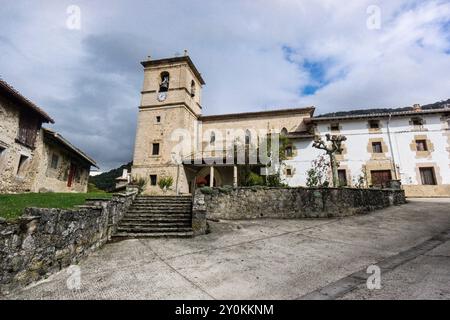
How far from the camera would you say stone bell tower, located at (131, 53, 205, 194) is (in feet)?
61.4

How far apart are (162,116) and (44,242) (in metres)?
17.3

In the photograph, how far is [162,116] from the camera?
20.0 m

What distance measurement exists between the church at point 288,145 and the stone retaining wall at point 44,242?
39.9 feet

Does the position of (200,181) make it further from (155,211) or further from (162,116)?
(155,211)

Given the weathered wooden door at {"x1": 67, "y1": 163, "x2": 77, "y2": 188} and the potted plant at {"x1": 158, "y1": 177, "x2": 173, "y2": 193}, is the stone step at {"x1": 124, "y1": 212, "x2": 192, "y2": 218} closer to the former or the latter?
the potted plant at {"x1": 158, "y1": 177, "x2": 173, "y2": 193}

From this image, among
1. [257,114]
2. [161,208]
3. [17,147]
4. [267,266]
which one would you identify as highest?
[257,114]

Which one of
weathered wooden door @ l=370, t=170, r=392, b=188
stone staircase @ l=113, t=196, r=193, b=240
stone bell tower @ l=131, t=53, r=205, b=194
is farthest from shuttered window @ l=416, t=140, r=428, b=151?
stone staircase @ l=113, t=196, r=193, b=240

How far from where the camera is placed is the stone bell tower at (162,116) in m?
18.7

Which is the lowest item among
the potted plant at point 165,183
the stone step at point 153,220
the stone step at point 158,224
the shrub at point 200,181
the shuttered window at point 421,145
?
the stone step at point 158,224

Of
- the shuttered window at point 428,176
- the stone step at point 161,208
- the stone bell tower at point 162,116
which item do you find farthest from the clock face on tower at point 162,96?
the shuttered window at point 428,176

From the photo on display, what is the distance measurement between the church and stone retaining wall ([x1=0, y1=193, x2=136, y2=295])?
479 inches

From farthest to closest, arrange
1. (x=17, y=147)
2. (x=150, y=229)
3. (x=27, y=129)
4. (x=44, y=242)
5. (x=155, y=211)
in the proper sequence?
(x=27, y=129)
(x=17, y=147)
(x=155, y=211)
(x=150, y=229)
(x=44, y=242)

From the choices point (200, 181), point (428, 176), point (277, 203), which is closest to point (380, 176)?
point (428, 176)

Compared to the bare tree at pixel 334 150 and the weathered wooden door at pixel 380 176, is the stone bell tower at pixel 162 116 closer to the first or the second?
the bare tree at pixel 334 150
